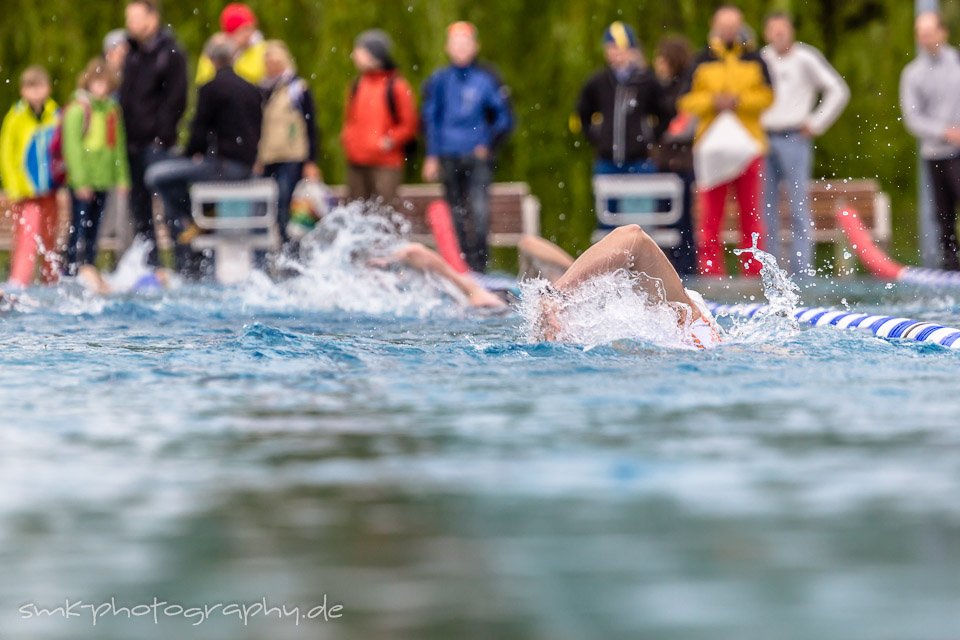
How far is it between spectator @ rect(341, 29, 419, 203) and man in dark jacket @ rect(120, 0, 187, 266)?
1461mm

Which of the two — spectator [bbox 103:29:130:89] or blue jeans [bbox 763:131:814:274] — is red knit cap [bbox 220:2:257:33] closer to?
spectator [bbox 103:29:130:89]

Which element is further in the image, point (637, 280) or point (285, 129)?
point (285, 129)

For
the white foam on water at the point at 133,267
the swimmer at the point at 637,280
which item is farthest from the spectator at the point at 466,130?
the swimmer at the point at 637,280

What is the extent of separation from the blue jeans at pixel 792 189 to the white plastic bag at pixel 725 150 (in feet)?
0.70

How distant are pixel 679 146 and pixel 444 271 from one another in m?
4.88

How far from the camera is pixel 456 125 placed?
49.6 feet

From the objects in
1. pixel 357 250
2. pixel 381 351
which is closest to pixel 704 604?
pixel 381 351

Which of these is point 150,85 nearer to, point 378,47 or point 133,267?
point 133,267

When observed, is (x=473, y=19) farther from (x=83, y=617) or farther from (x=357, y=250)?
(x=83, y=617)

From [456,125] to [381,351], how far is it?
6910mm

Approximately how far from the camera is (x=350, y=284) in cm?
1212

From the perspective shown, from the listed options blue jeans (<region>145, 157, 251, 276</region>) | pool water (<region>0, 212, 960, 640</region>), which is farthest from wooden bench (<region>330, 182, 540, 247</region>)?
pool water (<region>0, 212, 960, 640</region>)

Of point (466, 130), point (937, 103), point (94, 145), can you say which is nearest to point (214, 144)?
point (94, 145)

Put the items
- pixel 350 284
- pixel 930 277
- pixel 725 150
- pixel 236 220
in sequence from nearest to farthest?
pixel 350 284 < pixel 930 277 < pixel 725 150 < pixel 236 220
